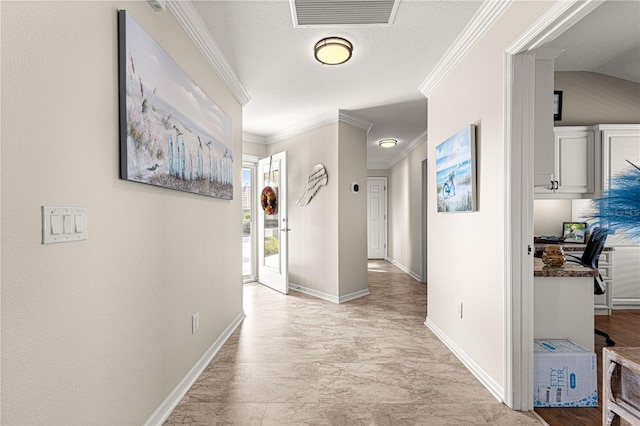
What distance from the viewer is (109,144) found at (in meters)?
1.36

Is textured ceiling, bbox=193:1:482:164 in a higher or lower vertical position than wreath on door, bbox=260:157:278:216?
higher

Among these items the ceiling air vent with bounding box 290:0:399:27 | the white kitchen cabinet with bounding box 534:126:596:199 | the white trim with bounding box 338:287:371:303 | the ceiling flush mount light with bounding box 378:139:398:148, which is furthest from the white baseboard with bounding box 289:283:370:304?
the ceiling air vent with bounding box 290:0:399:27

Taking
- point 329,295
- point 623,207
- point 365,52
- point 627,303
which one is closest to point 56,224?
point 623,207

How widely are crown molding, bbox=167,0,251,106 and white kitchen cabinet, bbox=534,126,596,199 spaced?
3.45 m

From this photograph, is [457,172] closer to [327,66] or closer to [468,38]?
[468,38]

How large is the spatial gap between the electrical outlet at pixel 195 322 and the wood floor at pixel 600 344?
2221 millimetres

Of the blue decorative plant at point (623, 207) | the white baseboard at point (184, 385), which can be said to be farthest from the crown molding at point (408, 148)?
the blue decorative plant at point (623, 207)

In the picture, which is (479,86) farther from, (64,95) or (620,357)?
(64,95)

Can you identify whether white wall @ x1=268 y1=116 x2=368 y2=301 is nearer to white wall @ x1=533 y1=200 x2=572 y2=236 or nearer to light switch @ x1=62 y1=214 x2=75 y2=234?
white wall @ x1=533 y1=200 x2=572 y2=236

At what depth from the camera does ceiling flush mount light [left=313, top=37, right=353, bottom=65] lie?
2.39 meters

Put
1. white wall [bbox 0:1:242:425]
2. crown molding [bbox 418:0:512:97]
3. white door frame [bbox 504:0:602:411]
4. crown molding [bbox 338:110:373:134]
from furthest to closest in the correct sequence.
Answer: crown molding [bbox 338:110:373:134], crown molding [bbox 418:0:512:97], white door frame [bbox 504:0:602:411], white wall [bbox 0:1:242:425]

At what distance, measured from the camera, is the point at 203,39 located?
228cm

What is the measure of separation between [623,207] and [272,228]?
14.7 feet

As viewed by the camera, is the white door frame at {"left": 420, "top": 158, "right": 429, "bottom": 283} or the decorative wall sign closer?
the decorative wall sign
